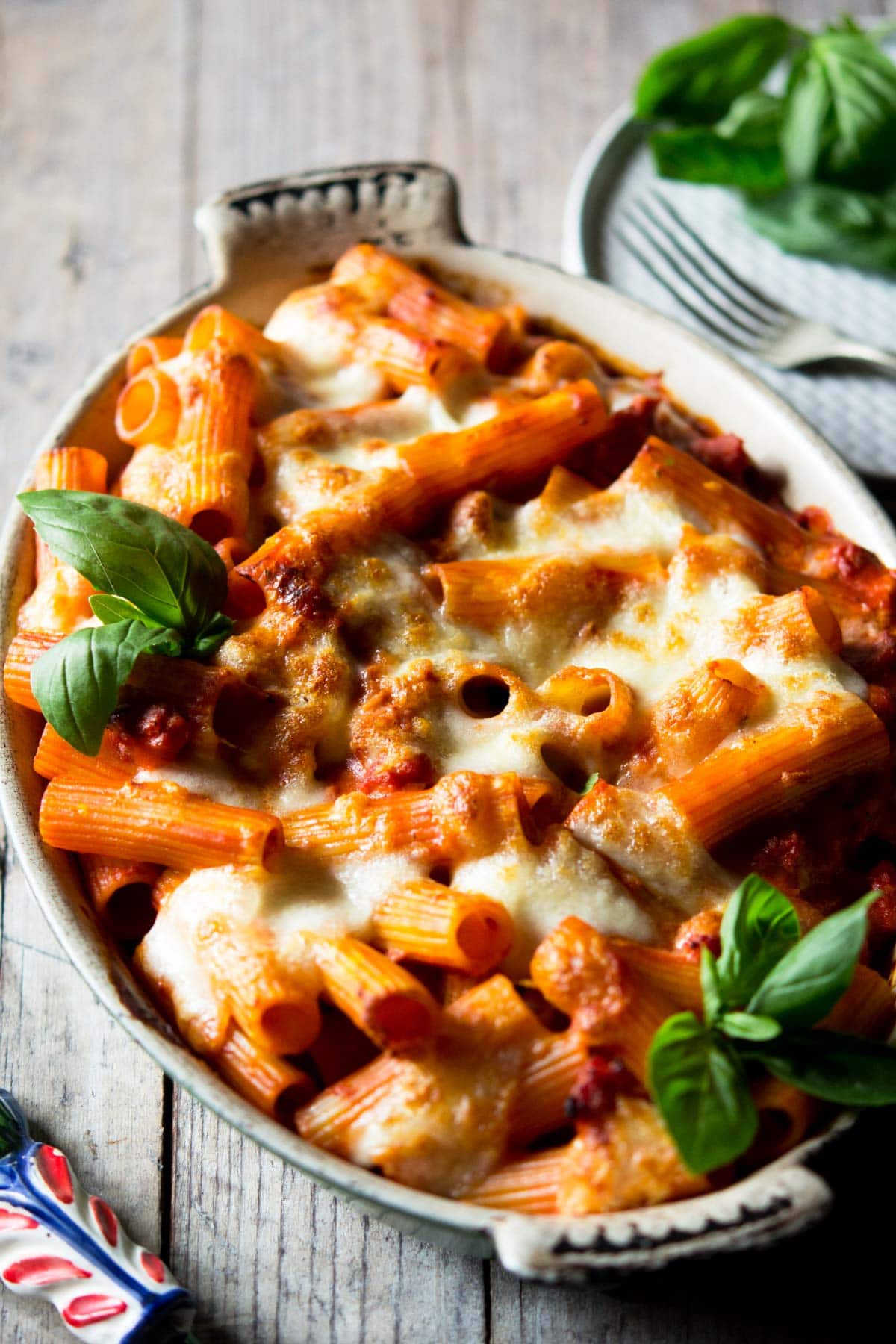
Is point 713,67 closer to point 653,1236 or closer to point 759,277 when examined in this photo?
point 759,277

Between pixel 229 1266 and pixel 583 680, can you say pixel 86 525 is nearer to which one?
pixel 583 680

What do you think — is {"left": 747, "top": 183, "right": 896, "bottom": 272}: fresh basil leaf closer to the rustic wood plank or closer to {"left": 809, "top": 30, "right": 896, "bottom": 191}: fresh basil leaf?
{"left": 809, "top": 30, "right": 896, "bottom": 191}: fresh basil leaf

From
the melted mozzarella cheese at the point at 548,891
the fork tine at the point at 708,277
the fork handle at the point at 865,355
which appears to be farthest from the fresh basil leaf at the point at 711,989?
the fork tine at the point at 708,277

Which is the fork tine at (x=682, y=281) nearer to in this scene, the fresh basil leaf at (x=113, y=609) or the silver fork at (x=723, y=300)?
the silver fork at (x=723, y=300)

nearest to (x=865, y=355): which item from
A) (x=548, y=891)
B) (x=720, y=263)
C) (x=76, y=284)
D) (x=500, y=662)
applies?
(x=720, y=263)

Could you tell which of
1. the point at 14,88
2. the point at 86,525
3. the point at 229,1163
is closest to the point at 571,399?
the point at 86,525

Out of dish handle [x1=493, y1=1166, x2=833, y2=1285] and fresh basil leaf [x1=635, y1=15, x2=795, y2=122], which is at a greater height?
fresh basil leaf [x1=635, y1=15, x2=795, y2=122]

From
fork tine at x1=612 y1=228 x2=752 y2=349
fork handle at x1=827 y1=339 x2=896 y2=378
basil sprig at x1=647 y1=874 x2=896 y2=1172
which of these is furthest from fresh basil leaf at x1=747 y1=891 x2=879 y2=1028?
fork tine at x1=612 y1=228 x2=752 y2=349
